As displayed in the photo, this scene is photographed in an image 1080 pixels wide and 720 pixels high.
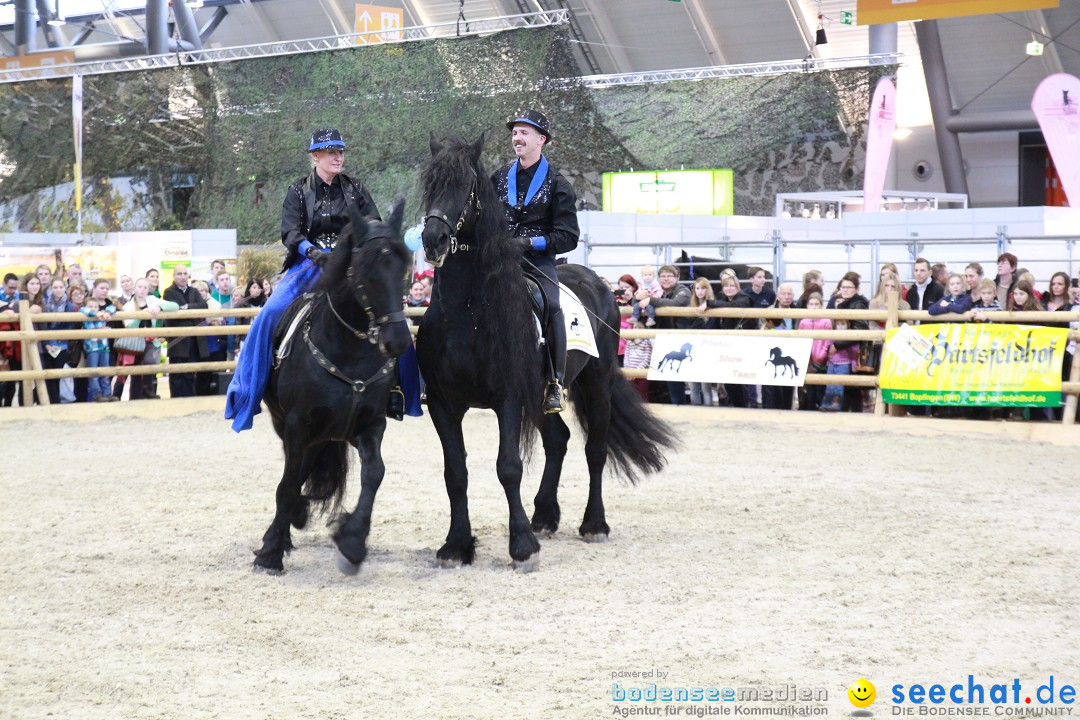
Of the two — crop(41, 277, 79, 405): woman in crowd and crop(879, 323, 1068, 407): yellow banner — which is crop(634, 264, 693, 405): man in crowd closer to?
crop(879, 323, 1068, 407): yellow banner

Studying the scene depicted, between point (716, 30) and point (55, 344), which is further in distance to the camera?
point (716, 30)

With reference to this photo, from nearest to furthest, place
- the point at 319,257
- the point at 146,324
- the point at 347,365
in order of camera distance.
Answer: the point at 347,365 → the point at 319,257 → the point at 146,324

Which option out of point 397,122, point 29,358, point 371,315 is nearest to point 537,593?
point 371,315

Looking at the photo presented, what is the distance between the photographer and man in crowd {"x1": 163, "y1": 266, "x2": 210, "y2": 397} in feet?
46.4

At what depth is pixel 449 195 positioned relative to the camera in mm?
5559

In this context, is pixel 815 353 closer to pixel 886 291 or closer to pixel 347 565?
pixel 886 291

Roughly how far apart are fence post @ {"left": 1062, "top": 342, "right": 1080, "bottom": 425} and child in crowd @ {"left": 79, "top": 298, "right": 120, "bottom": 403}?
1021cm

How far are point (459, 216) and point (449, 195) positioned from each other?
11 centimetres

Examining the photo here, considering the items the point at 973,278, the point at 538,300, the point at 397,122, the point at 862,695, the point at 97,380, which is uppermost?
the point at 397,122

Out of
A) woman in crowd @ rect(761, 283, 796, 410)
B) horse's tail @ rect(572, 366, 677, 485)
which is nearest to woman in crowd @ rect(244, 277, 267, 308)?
woman in crowd @ rect(761, 283, 796, 410)

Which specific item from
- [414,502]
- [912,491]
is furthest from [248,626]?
[912,491]

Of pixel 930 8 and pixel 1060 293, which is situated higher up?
pixel 930 8

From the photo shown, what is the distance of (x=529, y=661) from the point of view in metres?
4.30

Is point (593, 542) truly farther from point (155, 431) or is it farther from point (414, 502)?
point (155, 431)
